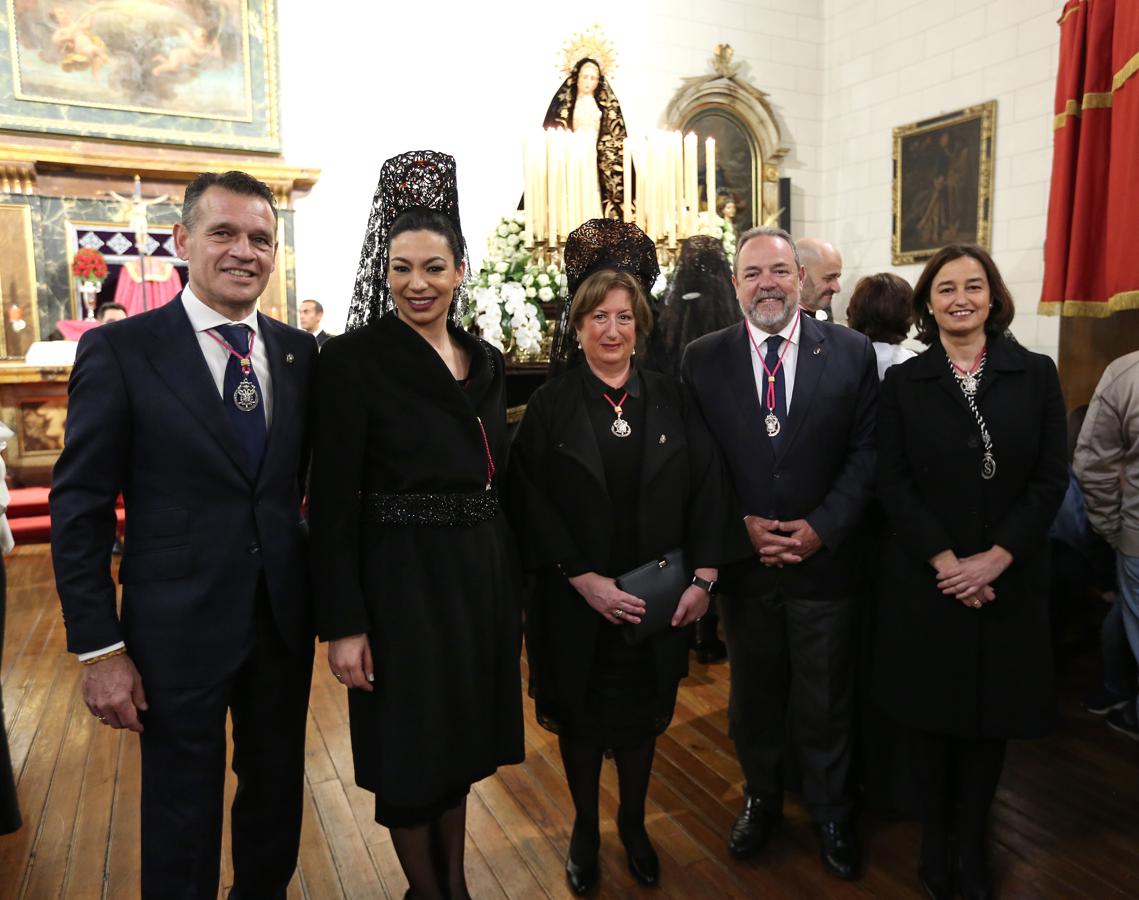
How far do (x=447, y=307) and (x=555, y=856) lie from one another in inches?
63.4

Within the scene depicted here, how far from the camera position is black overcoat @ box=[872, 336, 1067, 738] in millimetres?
2107

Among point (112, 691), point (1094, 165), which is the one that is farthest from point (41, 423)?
point (1094, 165)

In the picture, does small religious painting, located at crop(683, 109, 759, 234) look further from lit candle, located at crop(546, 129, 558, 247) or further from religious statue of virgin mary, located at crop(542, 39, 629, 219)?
lit candle, located at crop(546, 129, 558, 247)

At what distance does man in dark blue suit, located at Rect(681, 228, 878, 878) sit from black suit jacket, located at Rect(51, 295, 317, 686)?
4.25 feet

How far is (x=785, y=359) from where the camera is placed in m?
2.43

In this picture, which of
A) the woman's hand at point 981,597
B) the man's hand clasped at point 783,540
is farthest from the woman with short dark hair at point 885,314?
the woman's hand at point 981,597

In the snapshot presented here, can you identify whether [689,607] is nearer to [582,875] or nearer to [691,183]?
[582,875]

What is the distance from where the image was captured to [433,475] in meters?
1.81

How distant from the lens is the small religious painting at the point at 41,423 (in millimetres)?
6641

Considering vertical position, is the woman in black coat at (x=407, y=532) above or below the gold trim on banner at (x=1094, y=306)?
below

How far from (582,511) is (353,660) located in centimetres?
67

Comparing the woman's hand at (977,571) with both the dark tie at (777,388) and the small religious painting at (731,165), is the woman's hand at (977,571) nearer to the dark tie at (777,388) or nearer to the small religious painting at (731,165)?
the dark tie at (777,388)

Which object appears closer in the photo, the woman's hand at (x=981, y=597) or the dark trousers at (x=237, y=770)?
the dark trousers at (x=237, y=770)

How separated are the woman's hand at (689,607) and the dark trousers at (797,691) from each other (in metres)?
0.31
